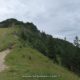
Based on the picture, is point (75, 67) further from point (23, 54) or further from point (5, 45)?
point (23, 54)

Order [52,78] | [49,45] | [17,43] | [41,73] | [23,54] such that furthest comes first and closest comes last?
[49,45], [17,43], [23,54], [41,73], [52,78]

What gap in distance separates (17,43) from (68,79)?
24525 millimetres

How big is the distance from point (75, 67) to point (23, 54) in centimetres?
5999

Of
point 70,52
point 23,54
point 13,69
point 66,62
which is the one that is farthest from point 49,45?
point 13,69

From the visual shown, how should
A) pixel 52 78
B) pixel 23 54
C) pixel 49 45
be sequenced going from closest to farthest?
pixel 52 78
pixel 23 54
pixel 49 45

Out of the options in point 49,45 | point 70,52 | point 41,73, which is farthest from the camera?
point 70,52

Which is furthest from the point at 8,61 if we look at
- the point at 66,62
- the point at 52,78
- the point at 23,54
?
the point at 66,62

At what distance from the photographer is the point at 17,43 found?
2009 inches

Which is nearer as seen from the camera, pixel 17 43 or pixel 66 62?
pixel 17 43

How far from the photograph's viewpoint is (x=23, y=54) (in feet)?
133

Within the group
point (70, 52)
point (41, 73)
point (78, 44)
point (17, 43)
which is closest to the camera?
point (41, 73)

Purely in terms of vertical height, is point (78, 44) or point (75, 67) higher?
point (78, 44)

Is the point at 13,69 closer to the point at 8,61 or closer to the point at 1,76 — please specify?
the point at 1,76

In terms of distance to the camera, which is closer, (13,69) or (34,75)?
(34,75)
